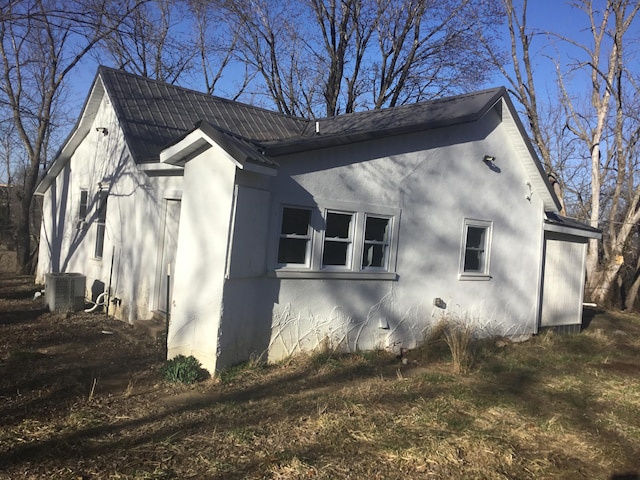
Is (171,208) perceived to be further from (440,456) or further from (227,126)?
(440,456)

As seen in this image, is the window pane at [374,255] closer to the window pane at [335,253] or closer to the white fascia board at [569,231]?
the window pane at [335,253]

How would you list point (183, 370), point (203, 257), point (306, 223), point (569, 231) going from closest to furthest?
point (183, 370) → point (203, 257) → point (306, 223) → point (569, 231)

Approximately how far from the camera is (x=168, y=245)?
983 cm

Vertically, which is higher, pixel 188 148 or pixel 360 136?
pixel 360 136

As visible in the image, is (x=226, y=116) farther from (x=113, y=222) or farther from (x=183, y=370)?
(x=183, y=370)

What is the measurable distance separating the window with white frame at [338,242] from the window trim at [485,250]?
1.79 m

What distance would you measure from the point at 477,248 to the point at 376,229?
2.71 m

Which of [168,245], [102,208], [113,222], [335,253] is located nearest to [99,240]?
[102,208]

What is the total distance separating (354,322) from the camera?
879 centimetres

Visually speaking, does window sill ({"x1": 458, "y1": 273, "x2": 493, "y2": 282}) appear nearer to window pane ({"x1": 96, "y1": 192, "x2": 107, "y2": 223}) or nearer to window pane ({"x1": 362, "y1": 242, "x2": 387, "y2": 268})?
window pane ({"x1": 362, "y1": 242, "x2": 387, "y2": 268})

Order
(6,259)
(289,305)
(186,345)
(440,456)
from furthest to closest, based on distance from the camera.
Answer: (6,259) < (289,305) < (186,345) < (440,456)

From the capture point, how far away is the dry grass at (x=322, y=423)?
472 centimetres

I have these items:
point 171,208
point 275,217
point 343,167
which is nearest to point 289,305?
point 275,217

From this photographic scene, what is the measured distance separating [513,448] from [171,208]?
6.86 m
